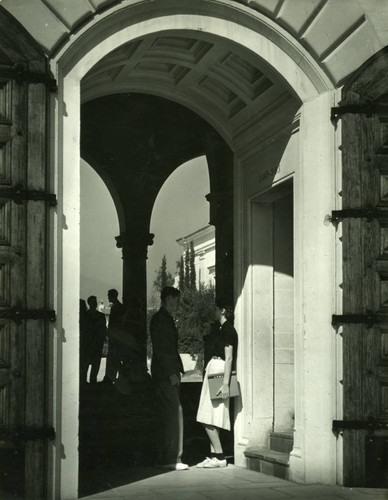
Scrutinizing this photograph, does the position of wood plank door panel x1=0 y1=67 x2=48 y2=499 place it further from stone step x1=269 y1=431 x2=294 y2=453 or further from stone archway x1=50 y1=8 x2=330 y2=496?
stone step x1=269 y1=431 x2=294 y2=453

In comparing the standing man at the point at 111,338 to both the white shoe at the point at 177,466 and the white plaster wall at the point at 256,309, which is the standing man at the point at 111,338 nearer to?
the white plaster wall at the point at 256,309

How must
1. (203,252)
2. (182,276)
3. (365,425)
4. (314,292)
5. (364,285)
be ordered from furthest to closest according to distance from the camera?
1. (182,276)
2. (203,252)
3. (314,292)
4. (364,285)
5. (365,425)

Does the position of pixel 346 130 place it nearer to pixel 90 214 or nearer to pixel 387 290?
pixel 387 290

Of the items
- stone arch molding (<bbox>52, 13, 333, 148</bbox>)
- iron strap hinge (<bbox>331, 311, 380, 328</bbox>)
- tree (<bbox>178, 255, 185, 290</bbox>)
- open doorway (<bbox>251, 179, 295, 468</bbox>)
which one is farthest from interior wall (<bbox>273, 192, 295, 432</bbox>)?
tree (<bbox>178, 255, 185, 290</bbox>)

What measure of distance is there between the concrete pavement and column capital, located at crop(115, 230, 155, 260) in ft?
36.4

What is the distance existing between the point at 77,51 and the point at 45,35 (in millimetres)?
340

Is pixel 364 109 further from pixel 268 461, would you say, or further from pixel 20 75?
pixel 268 461

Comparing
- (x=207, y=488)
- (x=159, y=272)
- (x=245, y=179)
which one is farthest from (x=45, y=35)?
(x=159, y=272)

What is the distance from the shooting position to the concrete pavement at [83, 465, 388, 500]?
28.8 ft

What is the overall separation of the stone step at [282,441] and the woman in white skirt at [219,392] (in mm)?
539

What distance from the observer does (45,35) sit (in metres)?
8.77

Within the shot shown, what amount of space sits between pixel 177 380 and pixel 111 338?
8262 mm

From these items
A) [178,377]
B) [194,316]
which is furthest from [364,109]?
[194,316]

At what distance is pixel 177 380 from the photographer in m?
11.0
